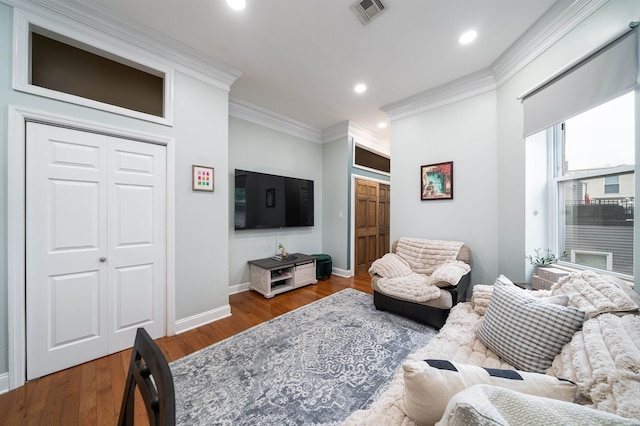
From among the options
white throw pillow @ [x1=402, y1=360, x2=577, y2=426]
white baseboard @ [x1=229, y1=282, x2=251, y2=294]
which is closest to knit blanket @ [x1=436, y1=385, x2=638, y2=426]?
white throw pillow @ [x1=402, y1=360, x2=577, y2=426]

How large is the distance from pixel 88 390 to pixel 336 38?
3472 millimetres

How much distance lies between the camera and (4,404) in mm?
1398

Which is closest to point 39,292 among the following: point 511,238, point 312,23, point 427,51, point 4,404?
point 4,404

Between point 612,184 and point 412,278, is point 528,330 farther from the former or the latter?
point 612,184

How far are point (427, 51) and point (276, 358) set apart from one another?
3.28 meters

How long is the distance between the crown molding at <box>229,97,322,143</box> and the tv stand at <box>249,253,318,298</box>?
2229 mm

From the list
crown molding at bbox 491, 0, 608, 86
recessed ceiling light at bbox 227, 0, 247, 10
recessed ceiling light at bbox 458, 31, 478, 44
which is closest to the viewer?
crown molding at bbox 491, 0, 608, 86

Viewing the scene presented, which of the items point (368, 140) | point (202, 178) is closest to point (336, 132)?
point (368, 140)

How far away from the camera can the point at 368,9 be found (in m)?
1.80

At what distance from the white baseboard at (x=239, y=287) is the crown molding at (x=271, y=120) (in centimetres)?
256

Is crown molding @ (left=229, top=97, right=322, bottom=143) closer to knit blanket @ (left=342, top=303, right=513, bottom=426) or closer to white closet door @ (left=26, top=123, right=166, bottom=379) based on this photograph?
white closet door @ (left=26, top=123, right=166, bottom=379)

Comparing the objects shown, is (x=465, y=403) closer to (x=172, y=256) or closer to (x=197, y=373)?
(x=197, y=373)

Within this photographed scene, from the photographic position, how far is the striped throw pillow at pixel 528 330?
101 centimetres

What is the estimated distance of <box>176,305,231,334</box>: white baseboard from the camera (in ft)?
7.35
